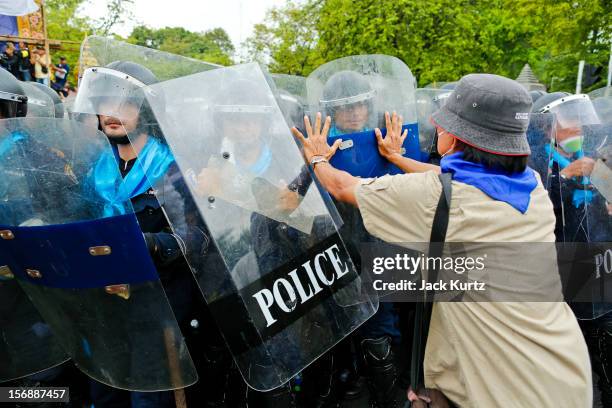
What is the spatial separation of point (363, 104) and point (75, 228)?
60.9 inches

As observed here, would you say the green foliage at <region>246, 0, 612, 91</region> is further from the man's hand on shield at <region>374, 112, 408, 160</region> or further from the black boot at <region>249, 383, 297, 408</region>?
the black boot at <region>249, 383, 297, 408</region>

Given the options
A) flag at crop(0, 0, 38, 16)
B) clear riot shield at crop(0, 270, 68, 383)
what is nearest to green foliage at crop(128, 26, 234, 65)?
flag at crop(0, 0, 38, 16)

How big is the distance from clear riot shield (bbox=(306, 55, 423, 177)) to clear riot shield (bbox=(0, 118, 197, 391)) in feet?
3.83

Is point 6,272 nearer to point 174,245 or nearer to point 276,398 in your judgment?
point 174,245

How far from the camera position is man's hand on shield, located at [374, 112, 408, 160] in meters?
2.46

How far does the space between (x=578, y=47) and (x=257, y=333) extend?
529 inches

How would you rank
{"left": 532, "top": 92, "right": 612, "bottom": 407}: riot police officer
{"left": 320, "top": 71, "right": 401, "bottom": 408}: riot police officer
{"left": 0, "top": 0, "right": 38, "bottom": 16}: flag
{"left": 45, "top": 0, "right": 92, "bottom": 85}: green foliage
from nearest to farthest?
{"left": 320, "top": 71, "right": 401, "bottom": 408}: riot police officer, {"left": 532, "top": 92, "right": 612, "bottom": 407}: riot police officer, {"left": 0, "top": 0, "right": 38, "bottom": 16}: flag, {"left": 45, "top": 0, "right": 92, "bottom": 85}: green foliage

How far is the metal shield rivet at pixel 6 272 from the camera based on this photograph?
5.63ft

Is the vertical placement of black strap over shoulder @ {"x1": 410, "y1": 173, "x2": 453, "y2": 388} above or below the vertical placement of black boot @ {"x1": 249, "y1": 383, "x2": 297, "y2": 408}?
above

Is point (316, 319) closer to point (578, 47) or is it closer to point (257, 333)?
point (257, 333)

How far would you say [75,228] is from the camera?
57.4 inches

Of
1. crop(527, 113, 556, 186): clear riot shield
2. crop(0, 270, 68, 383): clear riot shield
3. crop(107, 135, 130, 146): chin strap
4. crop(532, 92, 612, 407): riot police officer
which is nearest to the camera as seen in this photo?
crop(0, 270, 68, 383): clear riot shield

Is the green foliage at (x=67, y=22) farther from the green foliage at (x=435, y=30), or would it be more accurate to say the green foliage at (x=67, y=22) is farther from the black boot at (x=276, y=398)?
the black boot at (x=276, y=398)

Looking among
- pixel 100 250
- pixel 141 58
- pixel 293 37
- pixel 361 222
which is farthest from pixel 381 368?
pixel 293 37
